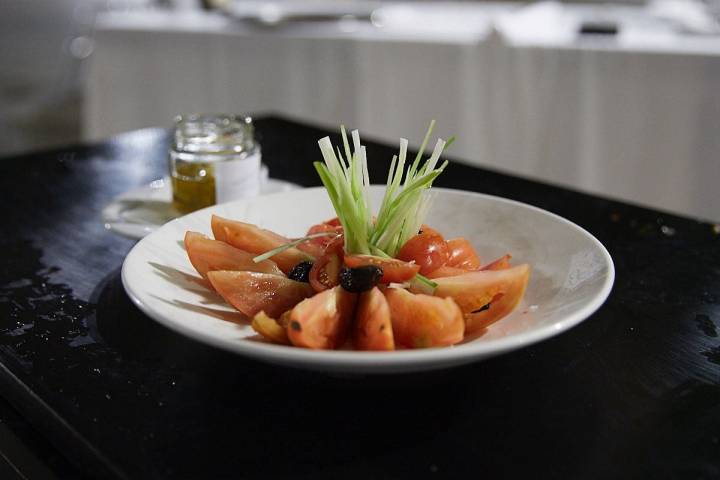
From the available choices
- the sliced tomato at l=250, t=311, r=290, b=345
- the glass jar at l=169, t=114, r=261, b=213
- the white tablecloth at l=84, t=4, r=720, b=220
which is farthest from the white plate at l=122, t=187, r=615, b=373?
the white tablecloth at l=84, t=4, r=720, b=220

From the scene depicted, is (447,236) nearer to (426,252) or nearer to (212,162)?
(426,252)

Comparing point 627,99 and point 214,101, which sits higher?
point 627,99

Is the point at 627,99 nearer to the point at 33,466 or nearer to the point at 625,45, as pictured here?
the point at 625,45

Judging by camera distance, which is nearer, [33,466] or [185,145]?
[33,466]

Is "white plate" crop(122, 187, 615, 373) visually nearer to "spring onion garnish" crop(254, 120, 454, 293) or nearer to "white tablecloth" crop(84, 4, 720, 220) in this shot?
"spring onion garnish" crop(254, 120, 454, 293)

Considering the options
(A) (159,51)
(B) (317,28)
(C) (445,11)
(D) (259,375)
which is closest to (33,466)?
(D) (259,375)

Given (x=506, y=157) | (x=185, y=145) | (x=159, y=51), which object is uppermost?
(x=185, y=145)

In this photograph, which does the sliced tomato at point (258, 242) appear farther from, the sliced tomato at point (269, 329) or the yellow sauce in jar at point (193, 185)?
the yellow sauce in jar at point (193, 185)

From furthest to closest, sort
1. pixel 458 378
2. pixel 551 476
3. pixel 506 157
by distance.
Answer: pixel 506 157 < pixel 458 378 < pixel 551 476
